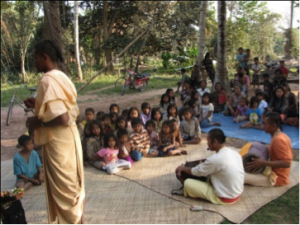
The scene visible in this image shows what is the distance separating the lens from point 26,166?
417 centimetres

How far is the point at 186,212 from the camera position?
121 inches

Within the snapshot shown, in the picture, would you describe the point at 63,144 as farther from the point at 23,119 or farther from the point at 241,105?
the point at 23,119

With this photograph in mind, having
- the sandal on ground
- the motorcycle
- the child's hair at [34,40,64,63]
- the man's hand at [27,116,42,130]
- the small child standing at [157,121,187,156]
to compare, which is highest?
the child's hair at [34,40,64,63]

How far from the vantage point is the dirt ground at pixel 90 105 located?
6348mm

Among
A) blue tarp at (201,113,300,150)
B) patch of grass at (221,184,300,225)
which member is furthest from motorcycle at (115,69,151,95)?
patch of grass at (221,184,300,225)

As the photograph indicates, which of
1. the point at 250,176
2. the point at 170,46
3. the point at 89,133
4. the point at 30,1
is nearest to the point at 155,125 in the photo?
the point at 89,133

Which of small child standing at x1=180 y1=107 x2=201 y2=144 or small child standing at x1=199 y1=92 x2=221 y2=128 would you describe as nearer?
small child standing at x1=180 y1=107 x2=201 y2=144

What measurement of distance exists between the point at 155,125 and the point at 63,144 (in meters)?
3.42

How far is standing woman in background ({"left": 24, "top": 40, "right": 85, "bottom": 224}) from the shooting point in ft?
6.87

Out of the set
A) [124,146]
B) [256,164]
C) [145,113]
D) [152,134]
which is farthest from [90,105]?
[256,164]

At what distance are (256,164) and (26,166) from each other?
9.96 ft

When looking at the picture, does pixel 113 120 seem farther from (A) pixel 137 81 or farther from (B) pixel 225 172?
(A) pixel 137 81

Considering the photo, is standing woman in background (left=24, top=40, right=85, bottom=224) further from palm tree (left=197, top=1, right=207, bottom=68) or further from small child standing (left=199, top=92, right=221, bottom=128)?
palm tree (left=197, top=1, right=207, bottom=68)

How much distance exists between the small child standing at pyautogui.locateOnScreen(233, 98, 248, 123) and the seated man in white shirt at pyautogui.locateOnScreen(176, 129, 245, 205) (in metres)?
3.70
